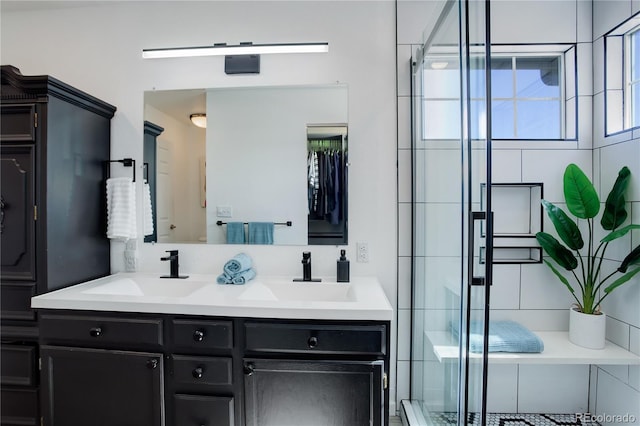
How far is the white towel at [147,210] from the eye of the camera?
1866mm

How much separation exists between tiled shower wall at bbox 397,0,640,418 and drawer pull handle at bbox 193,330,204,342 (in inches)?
44.5

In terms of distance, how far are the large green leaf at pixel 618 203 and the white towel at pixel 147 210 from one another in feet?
8.70

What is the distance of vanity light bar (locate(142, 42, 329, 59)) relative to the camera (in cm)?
167

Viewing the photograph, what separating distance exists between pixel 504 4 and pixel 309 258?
1907mm

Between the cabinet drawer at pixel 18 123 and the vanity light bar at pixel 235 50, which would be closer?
the cabinet drawer at pixel 18 123

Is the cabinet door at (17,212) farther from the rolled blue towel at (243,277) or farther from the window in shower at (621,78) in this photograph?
the window in shower at (621,78)

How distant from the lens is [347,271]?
5.45ft

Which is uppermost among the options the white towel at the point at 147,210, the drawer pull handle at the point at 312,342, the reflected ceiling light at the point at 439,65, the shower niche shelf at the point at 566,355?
the reflected ceiling light at the point at 439,65

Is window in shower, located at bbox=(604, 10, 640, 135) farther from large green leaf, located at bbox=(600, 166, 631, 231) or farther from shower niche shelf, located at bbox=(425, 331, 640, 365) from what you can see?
shower niche shelf, located at bbox=(425, 331, 640, 365)

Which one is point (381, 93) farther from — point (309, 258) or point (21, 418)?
point (21, 418)

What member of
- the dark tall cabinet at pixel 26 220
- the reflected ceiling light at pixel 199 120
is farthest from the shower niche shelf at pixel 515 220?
the dark tall cabinet at pixel 26 220

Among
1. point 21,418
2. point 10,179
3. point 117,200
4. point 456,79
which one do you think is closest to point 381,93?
point 456,79

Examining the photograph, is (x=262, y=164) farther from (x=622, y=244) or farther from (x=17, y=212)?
(x=622, y=244)

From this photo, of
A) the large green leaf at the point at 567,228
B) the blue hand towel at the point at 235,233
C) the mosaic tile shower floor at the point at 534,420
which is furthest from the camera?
the blue hand towel at the point at 235,233
